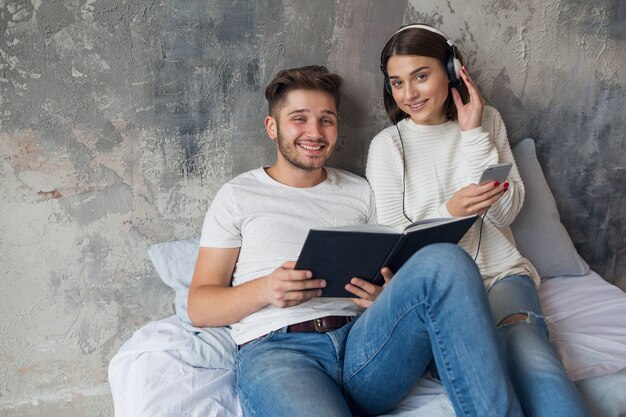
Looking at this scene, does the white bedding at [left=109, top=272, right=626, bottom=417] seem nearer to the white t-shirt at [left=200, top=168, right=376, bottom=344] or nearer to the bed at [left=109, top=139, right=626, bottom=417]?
Result: the bed at [left=109, top=139, right=626, bottom=417]

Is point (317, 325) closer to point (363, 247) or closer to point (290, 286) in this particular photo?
point (290, 286)

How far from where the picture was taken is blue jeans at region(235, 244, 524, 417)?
4.23ft

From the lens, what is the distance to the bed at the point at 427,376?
4.98 ft

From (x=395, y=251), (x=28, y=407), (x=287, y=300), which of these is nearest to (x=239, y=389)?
(x=287, y=300)

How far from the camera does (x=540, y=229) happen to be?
2.15m

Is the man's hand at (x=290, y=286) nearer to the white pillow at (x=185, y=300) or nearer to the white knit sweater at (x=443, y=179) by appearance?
the white pillow at (x=185, y=300)

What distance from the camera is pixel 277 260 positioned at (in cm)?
172

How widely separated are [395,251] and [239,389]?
1.75 ft

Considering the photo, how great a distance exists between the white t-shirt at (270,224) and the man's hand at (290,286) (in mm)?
160

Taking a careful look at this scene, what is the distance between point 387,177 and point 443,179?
0.18 meters

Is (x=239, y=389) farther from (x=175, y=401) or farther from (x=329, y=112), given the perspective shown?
(x=329, y=112)

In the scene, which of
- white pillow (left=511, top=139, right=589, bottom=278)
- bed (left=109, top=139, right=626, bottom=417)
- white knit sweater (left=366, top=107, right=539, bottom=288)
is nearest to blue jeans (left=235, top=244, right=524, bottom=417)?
bed (left=109, top=139, right=626, bottom=417)

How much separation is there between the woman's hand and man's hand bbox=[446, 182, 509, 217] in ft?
0.78

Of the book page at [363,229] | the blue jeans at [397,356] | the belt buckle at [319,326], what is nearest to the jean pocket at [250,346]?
the blue jeans at [397,356]
